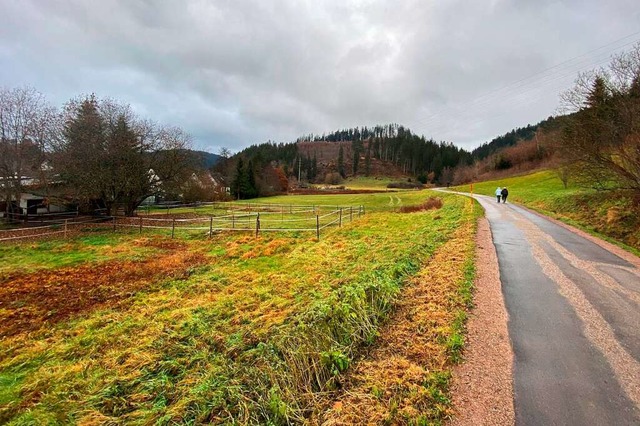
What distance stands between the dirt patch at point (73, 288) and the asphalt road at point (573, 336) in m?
9.65

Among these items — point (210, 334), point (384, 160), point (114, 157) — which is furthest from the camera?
point (384, 160)

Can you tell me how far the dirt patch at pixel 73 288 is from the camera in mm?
7469

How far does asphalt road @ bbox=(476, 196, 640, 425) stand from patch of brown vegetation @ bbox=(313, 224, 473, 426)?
91 cm

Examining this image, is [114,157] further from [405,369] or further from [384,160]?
[384,160]

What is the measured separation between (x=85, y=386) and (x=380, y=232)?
13.5 m

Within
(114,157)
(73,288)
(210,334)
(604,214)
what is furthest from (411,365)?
(114,157)

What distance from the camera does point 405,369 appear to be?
12.2ft

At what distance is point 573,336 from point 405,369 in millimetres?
3048

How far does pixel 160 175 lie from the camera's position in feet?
100

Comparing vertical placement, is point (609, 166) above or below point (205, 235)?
above

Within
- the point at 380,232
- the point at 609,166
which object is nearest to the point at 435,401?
the point at 380,232

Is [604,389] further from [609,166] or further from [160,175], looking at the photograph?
[160,175]

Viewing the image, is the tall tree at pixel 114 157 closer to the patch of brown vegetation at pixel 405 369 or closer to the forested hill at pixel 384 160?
the patch of brown vegetation at pixel 405 369

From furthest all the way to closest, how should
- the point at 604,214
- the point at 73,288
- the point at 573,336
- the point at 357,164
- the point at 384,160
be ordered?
1. the point at 384,160
2. the point at 357,164
3. the point at 604,214
4. the point at 73,288
5. the point at 573,336
